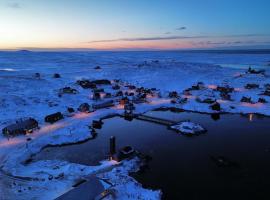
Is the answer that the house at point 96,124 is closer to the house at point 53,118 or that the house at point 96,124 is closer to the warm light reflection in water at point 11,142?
the house at point 53,118

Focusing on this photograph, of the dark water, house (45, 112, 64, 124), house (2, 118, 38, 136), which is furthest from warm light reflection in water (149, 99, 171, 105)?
house (2, 118, 38, 136)

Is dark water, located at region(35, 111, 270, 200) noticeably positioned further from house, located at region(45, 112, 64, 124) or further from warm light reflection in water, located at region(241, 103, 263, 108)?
house, located at region(45, 112, 64, 124)

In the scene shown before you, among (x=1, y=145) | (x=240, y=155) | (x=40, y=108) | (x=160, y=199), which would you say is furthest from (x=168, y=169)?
Result: (x=40, y=108)

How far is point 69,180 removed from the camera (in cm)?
2639

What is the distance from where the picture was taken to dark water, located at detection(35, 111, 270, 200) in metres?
26.2

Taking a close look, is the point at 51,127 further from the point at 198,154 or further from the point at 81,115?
the point at 198,154

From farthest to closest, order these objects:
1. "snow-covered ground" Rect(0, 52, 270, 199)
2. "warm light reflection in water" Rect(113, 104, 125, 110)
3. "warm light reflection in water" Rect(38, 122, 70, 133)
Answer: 1. "warm light reflection in water" Rect(113, 104, 125, 110)
2. "warm light reflection in water" Rect(38, 122, 70, 133)
3. "snow-covered ground" Rect(0, 52, 270, 199)

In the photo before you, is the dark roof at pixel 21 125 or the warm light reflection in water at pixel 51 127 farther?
the warm light reflection in water at pixel 51 127

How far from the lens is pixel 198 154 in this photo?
3334cm

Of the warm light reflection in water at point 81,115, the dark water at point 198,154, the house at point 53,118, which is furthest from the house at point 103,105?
the house at point 53,118

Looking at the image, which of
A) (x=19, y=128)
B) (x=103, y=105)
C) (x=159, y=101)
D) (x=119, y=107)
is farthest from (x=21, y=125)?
(x=159, y=101)

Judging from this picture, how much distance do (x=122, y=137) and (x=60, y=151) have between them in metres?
9.83

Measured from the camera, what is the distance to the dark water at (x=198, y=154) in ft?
85.9

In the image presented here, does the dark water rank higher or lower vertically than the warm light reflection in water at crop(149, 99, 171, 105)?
lower
